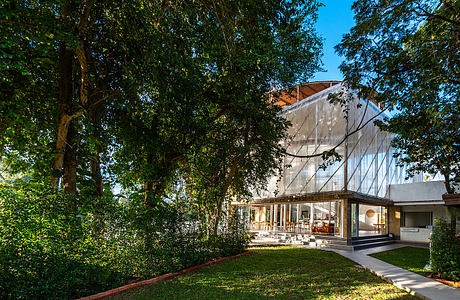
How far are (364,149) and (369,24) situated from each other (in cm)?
1085

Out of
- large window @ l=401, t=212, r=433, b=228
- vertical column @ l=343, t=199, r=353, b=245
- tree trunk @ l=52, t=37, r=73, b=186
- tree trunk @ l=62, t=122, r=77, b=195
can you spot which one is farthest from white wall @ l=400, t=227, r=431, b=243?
tree trunk @ l=52, t=37, r=73, b=186

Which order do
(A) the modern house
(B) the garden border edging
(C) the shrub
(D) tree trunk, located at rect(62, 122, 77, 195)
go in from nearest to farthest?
(B) the garden border edging < (D) tree trunk, located at rect(62, 122, 77, 195) < (C) the shrub < (A) the modern house

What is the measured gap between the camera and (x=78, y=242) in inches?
173

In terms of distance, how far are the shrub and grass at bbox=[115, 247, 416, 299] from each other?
6.15 ft

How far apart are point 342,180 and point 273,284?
8.44 m

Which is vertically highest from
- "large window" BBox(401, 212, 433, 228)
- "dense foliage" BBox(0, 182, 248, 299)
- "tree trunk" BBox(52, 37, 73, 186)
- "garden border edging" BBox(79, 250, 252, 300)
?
"tree trunk" BBox(52, 37, 73, 186)

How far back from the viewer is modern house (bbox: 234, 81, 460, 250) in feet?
43.1

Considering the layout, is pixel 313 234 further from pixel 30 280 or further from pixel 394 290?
pixel 30 280

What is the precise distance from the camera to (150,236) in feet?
19.0

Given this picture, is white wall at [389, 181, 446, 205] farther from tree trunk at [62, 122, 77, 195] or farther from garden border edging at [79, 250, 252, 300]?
tree trunk at [62, 122, 77, 195]

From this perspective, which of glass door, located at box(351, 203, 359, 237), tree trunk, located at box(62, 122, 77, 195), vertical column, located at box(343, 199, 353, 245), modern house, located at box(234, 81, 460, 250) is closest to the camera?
tree trunk, located at box(62, 122, 77, 195)

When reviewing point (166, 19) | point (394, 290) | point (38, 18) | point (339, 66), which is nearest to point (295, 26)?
point (339, 66)

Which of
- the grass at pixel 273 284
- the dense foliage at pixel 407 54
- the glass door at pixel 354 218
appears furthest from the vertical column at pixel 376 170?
the dense foliage at pixel 407 54

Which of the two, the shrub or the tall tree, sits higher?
the tall tree
